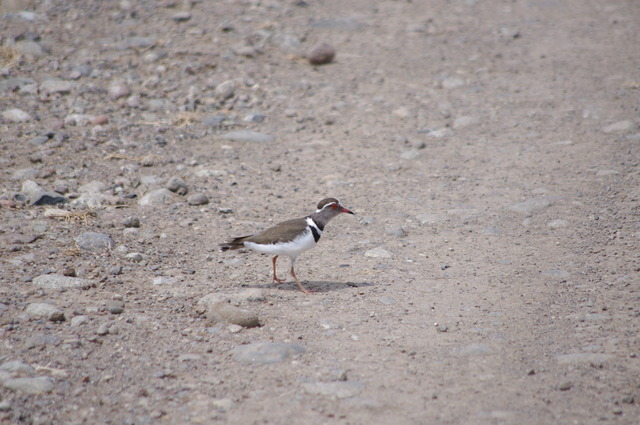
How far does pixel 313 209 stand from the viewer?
9422mm

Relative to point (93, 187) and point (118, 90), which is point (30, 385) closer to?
point (93, 187)

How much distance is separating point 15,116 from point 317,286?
21.7 feet

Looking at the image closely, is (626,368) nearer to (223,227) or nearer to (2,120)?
(223,227)

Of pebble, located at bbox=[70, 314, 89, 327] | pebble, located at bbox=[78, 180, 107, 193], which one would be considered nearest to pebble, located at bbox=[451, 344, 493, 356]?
pebble, located at bbox=[70, 314, 89, 327]

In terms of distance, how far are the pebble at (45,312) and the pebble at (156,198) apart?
304 cm

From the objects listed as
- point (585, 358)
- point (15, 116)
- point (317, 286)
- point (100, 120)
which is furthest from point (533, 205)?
point (15, 116)

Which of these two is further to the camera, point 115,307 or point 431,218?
point 431,218

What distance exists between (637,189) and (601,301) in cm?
307

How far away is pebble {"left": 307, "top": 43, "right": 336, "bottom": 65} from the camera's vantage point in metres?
13.7

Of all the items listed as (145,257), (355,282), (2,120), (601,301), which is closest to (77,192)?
(145,257)

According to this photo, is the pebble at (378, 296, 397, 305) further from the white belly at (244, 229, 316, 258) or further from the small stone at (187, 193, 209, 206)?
the small stone at (187, 193, 209, 206)

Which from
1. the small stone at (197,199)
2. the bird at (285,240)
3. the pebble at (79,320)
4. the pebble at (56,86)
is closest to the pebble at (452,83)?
the small stone at (197,199)

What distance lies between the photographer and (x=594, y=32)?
1555 cm

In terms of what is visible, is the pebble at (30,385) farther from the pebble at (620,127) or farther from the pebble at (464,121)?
the pebble at (620,127)
